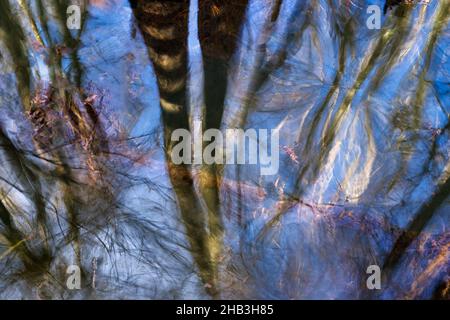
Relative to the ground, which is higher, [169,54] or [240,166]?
[169,54]

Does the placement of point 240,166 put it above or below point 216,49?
below

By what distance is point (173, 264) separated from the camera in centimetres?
390

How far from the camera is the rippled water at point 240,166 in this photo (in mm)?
3891

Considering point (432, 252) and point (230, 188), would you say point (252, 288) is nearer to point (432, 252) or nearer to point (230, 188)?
point (230, 188)

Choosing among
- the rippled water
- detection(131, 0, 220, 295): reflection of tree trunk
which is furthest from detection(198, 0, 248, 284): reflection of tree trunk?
detection(131, 0, 220, 295): reflection of tree trunk

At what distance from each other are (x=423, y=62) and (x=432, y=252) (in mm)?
1370

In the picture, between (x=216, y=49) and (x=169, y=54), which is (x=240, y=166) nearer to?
(x=216, y=49)

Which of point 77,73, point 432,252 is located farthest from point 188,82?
point 432,252

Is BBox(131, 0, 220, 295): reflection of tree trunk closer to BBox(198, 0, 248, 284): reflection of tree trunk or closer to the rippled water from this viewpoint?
the rippled water

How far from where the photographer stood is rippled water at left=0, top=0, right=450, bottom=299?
3.89 meters

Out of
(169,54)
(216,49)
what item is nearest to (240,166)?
(216,49)

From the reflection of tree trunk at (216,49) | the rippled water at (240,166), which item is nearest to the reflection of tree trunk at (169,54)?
the rippled water at (240,166)

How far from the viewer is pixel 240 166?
3953mm

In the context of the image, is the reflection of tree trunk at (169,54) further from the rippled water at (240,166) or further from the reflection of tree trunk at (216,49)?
the reflection of tree trunk at (216,49)
